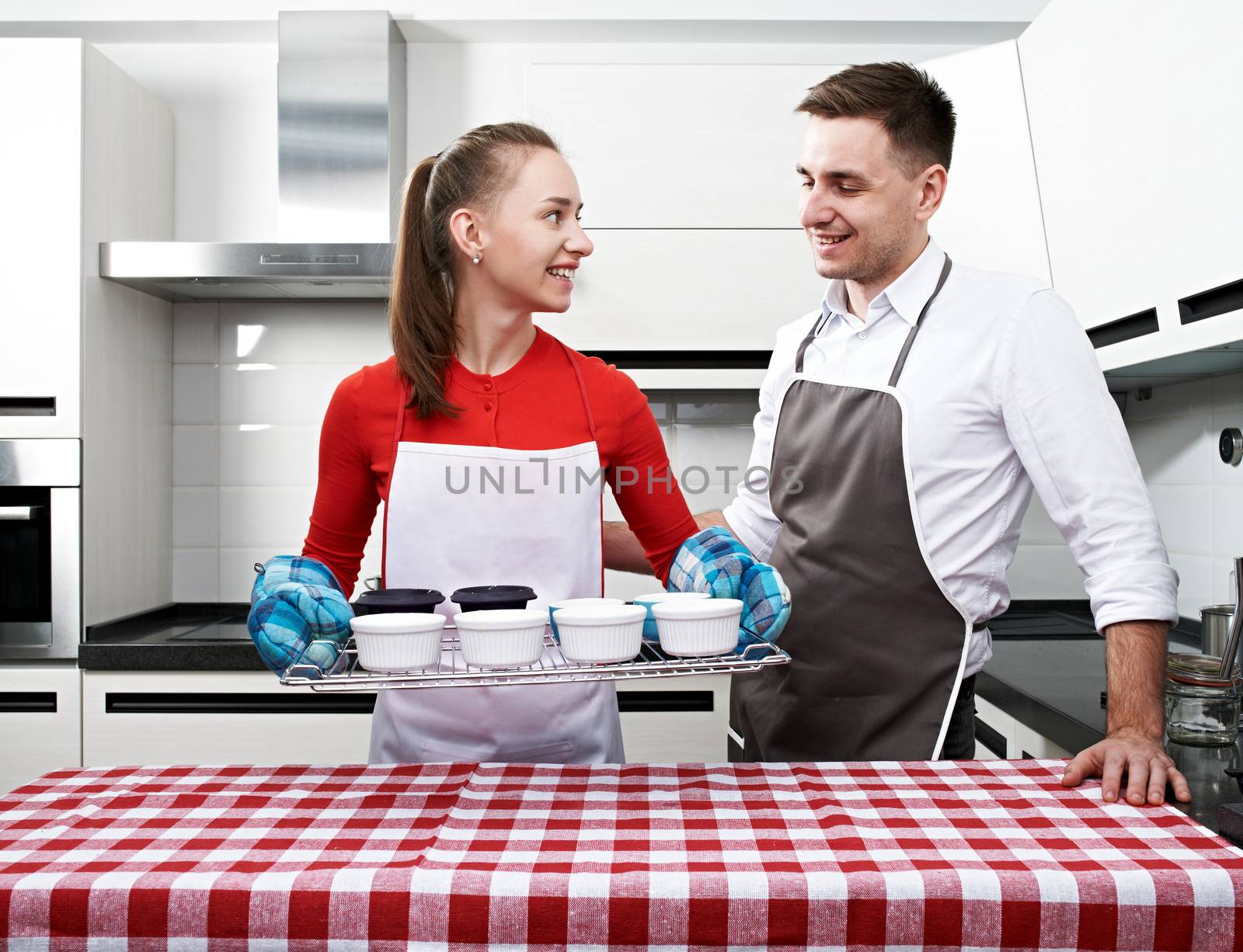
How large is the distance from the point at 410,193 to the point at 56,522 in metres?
1.34

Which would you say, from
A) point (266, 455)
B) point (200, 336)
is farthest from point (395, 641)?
point (200, 336)

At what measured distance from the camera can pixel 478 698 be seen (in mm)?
1261

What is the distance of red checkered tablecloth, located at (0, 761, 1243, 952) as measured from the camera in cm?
75

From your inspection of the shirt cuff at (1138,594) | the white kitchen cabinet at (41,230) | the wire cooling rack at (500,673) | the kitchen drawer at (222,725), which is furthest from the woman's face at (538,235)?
the white kitchen cabinet at (41,230)

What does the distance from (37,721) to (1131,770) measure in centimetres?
204

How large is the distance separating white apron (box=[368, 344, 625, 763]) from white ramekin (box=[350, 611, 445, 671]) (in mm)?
316

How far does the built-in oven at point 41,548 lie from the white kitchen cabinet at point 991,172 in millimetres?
1897

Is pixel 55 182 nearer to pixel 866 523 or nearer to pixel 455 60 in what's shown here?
pixel 455 60

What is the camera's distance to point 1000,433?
132 cm

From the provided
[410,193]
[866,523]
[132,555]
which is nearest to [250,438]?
[132,555]

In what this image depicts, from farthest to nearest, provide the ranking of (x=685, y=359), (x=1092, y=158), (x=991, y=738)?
(x=685, y=359) < (x=991, y=738) < (x=1092, y=158)

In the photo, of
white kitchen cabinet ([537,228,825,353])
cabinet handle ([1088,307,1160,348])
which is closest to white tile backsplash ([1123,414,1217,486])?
cabinet handle ([1088,307,1160,348])

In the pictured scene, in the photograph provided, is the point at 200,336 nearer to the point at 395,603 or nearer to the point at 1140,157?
the point at 395,603

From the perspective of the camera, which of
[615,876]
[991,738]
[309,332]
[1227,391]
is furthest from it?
[309,332]
